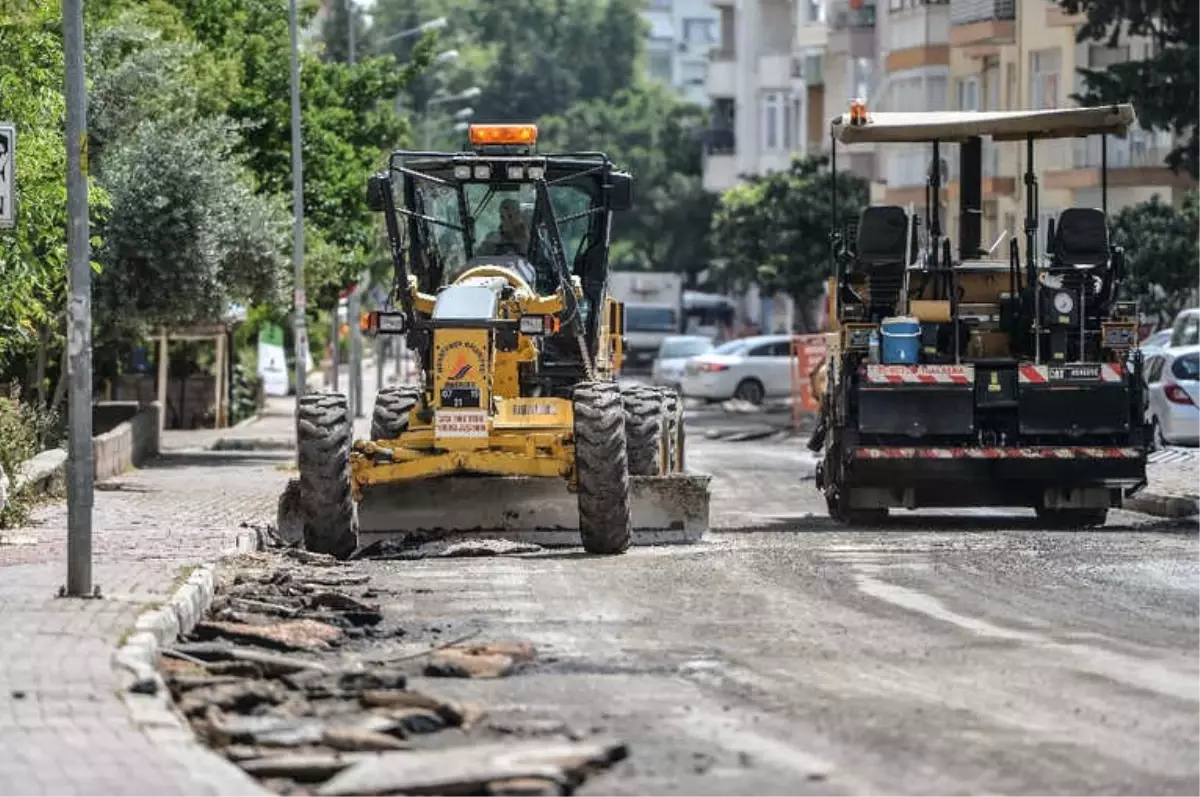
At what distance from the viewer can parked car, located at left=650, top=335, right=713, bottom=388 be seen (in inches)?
2694

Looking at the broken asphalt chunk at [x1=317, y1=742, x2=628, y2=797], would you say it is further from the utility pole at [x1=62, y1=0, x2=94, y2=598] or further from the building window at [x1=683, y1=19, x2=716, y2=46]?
the building window at [x1=683, y1=19, x2=716, y2=46]

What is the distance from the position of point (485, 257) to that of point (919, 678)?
10.6 meters

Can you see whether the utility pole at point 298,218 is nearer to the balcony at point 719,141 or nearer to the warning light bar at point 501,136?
the warning light bar at point 501,136

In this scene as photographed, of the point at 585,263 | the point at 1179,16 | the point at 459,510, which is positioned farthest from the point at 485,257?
the point at 1179,16

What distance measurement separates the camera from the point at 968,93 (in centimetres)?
6581

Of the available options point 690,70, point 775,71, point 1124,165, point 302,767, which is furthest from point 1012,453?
point 690,70

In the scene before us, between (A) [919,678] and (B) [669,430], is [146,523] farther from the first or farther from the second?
(A) [919,678]

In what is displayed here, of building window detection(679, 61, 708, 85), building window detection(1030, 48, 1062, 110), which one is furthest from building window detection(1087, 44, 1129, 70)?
building window detection(679, 61, 708, 85)

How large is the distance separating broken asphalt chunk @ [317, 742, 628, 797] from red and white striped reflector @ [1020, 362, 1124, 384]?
44.9 feet

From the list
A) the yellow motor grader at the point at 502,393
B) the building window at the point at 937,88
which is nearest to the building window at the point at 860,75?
the building window at the point at 937,88

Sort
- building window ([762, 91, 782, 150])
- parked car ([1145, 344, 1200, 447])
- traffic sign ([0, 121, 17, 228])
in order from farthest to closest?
building window ([762, 91, 782, 150]) < parked car ([1145, 344, 1200, 447]) < traffic sign ([0, 121, 17, 228])

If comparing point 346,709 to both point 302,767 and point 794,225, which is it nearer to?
point 302,767

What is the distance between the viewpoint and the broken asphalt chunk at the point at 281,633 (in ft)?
45.5

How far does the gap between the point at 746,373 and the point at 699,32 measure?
135575 mm
